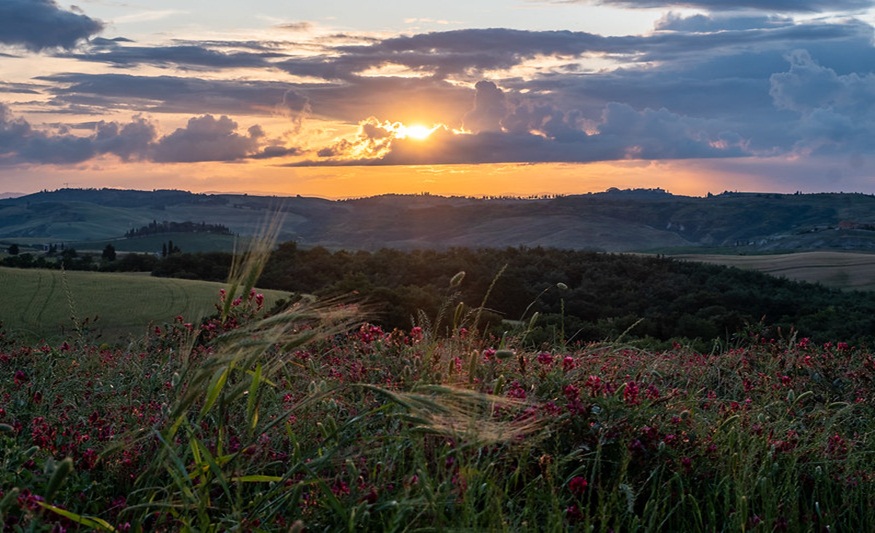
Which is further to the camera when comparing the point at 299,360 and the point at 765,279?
→ the point at 765,279

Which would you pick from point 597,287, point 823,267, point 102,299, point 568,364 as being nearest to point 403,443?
point 568,364

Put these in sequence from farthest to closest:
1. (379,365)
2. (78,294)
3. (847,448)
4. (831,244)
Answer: (831,244) → (78,294) → (379,365) → (847,448)

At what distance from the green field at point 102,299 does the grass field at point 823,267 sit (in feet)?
177

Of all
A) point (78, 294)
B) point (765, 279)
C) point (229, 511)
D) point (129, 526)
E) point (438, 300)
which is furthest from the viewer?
point (765, 279)

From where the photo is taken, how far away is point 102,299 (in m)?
35.9

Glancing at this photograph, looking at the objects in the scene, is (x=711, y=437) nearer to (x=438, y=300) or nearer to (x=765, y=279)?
(x=438, y=300)

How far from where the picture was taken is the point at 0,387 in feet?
21.4

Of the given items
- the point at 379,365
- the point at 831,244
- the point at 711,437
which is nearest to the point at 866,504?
the point at 711,437

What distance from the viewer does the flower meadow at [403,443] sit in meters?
3.60

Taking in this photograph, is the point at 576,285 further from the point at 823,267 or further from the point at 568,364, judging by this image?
the point at 568,364

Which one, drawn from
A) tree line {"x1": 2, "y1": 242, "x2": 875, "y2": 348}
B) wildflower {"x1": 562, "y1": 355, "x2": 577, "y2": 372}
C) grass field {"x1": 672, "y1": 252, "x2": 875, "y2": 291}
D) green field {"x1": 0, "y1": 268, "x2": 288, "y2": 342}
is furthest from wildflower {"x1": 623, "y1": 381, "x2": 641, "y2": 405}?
grass field {"x1": 672, "y1": 252, "x2": 875, "y2": 291}

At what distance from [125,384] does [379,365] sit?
6.40 feet

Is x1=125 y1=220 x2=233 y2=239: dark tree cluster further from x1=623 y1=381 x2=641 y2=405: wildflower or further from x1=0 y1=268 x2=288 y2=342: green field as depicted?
x1=623 y1=381 x2=641 y2=405: wildflower

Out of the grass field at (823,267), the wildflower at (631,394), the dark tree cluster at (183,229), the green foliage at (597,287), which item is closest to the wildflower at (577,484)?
the wildflower at (631,394)
